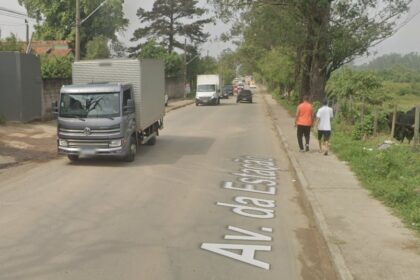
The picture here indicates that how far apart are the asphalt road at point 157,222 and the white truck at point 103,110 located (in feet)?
1.67

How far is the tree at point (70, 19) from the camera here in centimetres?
5119

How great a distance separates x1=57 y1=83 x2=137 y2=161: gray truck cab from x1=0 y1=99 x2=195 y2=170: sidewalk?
5.17 feet

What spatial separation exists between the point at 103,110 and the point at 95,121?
48 centimetres

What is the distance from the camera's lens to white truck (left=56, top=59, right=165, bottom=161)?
14.0m

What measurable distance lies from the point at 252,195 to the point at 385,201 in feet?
8.39

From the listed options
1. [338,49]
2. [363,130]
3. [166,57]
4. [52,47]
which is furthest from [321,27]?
[166,57]

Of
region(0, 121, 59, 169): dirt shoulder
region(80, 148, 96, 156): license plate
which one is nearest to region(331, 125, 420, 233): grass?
region(80, 148, 96, 156): license plate

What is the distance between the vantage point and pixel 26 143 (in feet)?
59.4

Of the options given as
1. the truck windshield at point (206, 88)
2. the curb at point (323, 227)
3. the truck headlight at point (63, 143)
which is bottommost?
the curb at point (323, 227)

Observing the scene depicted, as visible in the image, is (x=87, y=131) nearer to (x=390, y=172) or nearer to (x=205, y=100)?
(x=390, y=172)

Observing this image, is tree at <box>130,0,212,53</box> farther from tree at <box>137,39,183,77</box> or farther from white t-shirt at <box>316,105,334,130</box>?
white t-shirt at <box>316,105,334,130</box>

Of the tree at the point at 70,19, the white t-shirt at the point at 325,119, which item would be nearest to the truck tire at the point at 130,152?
the white t-shirt at the point at 325,119

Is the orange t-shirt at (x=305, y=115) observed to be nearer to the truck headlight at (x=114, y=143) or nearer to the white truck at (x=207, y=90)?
the truck headlight at (x=114, y=143)

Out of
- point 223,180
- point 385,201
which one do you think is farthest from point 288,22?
point 385,201
